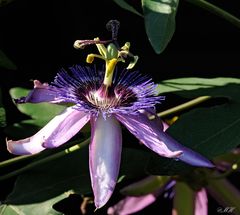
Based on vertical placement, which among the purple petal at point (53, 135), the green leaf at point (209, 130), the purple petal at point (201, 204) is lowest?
the purple petal at point (201, 204)

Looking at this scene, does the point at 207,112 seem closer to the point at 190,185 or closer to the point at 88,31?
the point at 190,185

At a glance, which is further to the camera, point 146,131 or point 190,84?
point 190,84

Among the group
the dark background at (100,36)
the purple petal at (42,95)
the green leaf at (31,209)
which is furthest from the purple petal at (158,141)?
the dark background at (100,36)

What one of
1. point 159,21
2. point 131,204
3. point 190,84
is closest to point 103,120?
point 159,21

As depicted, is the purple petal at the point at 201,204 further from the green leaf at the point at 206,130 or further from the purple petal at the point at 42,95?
the purple petal at the point at 42,95

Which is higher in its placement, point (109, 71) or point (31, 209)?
point (109, 71)

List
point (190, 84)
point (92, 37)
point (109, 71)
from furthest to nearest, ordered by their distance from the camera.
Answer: point (92, 37) → point (190, 84) → point (109, 71)

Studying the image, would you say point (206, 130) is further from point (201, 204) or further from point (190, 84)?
→ point (201, 204)
